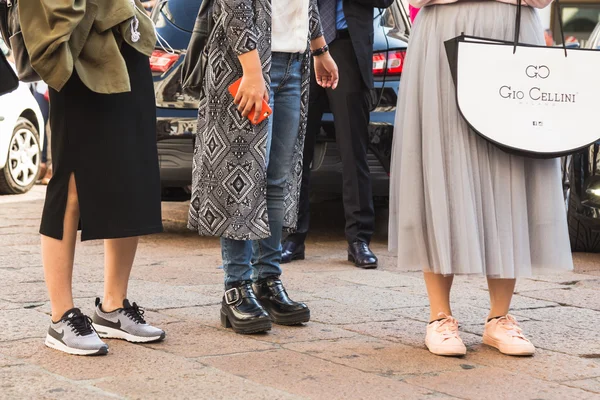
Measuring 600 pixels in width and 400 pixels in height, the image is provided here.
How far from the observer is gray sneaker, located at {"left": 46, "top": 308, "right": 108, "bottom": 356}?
3.44m

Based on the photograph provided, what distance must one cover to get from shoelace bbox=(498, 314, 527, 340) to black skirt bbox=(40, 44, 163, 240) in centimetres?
125

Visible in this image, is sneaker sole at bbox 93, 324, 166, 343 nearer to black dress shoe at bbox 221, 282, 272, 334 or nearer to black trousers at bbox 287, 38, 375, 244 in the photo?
black dress shoe at bbox 221, 282, 272, 334

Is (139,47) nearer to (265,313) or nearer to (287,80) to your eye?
(287,80)

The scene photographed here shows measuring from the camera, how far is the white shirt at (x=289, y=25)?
3.82 meters

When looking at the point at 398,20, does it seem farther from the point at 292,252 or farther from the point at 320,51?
the point at 320,51

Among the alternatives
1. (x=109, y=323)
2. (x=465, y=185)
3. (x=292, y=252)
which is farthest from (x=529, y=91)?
(x=292, y=252)

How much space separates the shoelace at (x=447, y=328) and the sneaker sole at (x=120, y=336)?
94 centimetres

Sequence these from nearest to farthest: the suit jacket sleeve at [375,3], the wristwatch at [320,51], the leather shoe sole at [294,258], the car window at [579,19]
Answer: the wristwatch at [320,51]
the suit jacket sleeve at [375,3]
the leather shoe sole at [294,258]
the car window at [579,19]

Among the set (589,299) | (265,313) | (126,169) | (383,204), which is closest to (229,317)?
(265,313)

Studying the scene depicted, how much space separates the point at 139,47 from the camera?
3.51 m

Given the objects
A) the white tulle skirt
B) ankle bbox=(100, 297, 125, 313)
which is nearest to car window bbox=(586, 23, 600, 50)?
the white tulle skirt

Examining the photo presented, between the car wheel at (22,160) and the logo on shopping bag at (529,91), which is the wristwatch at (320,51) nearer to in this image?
the logo on shopping bag at (529,91)

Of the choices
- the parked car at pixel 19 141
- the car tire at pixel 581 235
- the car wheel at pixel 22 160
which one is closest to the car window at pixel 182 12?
the car tire at pixel 581 235

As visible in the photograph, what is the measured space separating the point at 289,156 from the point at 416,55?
64 centimetres
